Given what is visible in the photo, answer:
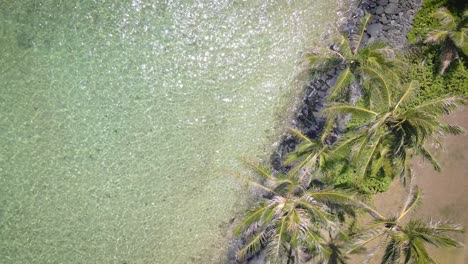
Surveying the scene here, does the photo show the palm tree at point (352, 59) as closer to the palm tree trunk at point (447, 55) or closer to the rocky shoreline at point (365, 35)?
the rocky shoreline at point (365, 35)

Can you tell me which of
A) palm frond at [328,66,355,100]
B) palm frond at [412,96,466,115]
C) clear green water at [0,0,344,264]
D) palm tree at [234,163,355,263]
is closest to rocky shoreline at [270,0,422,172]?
clear green water at [0,0,344,264]

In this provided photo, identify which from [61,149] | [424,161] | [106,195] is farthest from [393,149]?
[61,149]

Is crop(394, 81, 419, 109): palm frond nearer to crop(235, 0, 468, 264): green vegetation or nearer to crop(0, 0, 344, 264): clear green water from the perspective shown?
crop(235, 0, 468, 264): green vegetation

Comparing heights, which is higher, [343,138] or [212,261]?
[343,138]

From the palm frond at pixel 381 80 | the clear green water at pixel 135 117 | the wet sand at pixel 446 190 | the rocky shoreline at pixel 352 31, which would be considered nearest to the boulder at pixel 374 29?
the rocky shoreline at pixel 352 31

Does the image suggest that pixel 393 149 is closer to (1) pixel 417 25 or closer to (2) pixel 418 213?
(2) pixel 418 213
